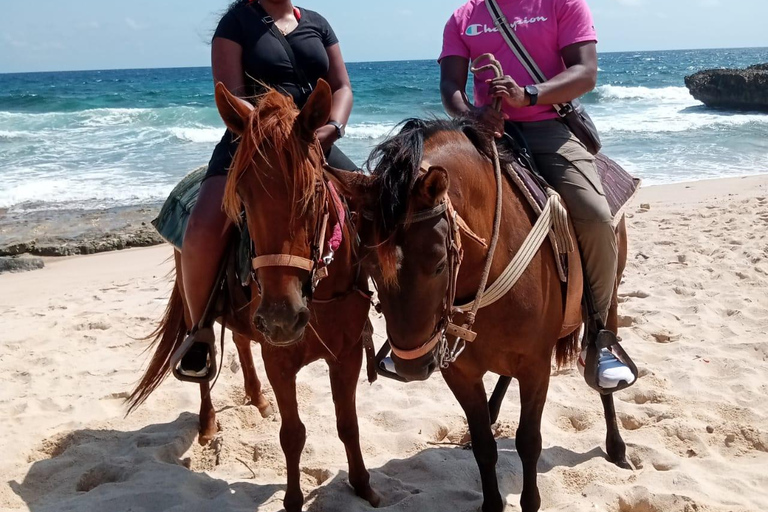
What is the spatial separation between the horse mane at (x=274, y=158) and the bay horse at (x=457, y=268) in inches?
6.3

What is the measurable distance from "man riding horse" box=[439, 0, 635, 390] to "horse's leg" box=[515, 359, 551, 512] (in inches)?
15.7

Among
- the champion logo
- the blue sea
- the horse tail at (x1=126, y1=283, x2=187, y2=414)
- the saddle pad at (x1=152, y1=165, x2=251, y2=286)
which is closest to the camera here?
the champion logo

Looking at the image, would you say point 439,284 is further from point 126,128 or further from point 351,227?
point 126,128

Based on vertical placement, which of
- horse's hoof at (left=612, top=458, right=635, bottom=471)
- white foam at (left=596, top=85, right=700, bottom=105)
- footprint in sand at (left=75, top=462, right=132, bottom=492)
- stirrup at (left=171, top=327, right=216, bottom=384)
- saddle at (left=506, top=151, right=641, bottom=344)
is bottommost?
white foam at (left=596, top=85, right=700, bottom=105)

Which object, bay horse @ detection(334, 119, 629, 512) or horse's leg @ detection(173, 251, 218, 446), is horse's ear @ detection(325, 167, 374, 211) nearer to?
bay horse @ detection(334, 119, 629, 512)

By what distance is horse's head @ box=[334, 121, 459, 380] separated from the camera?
6.79 ft

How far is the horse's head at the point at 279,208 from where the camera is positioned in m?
2.13

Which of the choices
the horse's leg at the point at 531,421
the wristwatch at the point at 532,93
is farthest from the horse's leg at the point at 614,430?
the wristwatch at the point at 532,93

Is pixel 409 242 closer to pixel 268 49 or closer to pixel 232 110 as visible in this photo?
pixel 232 110

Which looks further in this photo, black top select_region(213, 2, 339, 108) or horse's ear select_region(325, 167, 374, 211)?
black top select_region(213, 2, 339, 108)

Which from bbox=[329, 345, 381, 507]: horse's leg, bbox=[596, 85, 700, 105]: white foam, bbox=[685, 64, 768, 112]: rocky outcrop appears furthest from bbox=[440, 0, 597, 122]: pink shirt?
bbox=[596, 85, 700, 105]: white foam

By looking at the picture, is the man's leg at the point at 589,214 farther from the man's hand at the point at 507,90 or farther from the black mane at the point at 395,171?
the black mane at the point at 395,171

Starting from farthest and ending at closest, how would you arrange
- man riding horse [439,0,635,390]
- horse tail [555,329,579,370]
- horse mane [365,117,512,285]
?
horse tail [555,329,579,370]
man riding horse [439,0,635,390]
horse mane [365,117,512,285]

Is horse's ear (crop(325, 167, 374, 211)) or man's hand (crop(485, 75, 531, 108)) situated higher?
man's hand (crop(485, 75, 531, 108))
